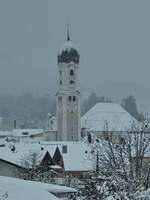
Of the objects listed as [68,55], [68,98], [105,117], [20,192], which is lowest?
[20,192]

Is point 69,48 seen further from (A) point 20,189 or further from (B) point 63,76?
(A) point 20,189

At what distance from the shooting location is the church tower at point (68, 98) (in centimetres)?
8206

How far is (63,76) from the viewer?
84250mm

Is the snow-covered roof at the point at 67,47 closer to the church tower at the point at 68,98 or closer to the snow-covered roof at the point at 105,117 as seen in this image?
the church tower at the point at 68,98

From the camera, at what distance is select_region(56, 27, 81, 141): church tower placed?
82062 millimetres

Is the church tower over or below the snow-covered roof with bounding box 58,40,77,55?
below

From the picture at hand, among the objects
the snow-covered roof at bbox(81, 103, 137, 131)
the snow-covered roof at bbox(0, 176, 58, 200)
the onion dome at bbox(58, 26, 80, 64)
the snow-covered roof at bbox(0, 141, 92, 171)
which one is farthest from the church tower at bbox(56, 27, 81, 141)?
the snow-covered roof at bbox(0, 176, 58, 200)

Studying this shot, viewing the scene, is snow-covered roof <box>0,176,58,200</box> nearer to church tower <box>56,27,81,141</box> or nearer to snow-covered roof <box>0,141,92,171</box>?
snow-covered roof <box>0,141,92,171</box>

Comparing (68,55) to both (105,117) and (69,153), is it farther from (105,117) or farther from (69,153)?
(69,153)

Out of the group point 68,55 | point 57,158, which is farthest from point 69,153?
point 68,55

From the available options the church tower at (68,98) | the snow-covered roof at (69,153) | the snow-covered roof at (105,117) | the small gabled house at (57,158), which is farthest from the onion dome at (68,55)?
the small gabled house at (57,158)

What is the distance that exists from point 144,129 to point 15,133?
98469mm

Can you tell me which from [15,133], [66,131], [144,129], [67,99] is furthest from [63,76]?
[144,129]

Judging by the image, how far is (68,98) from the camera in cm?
8281
